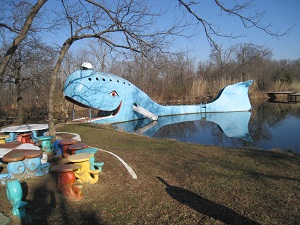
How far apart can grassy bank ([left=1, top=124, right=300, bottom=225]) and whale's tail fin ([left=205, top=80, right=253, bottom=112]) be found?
1541 cm

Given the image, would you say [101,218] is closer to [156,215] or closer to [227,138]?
[156,215]

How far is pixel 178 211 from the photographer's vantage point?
3236mm

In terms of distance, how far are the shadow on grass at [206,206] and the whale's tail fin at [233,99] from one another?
17.7 metres

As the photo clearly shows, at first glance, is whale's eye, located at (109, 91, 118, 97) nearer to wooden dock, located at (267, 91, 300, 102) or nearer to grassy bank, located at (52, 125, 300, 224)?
grassy bank, located at (52, 125, 300, 224)

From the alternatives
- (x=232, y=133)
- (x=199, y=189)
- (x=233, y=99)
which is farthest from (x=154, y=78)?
(x=199, y=189)

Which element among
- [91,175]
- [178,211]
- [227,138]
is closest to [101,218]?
[178,211]

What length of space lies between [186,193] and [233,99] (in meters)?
18.7

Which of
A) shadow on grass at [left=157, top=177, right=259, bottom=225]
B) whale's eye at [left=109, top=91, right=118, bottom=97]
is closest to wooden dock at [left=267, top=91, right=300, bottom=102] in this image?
whale's eye at [left=109, top=91, right=118, bottom=97]

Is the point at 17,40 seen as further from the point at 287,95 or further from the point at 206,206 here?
the point at 287,95

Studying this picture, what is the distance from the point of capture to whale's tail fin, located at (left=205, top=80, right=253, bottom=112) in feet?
69.1

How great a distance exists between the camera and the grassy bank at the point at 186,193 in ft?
10.1

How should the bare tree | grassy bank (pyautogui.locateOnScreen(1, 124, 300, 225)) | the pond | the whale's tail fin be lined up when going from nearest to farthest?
1. grassy bank (pyautogui.locateOnScreen(1, 124, 300, 225))
2. the bare tree
3. the pond
4. the whale's tail fin

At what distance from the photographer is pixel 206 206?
11.0 ft

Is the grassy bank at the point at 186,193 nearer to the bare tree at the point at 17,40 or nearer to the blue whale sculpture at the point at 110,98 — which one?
the bare tree at the point at 17,40
